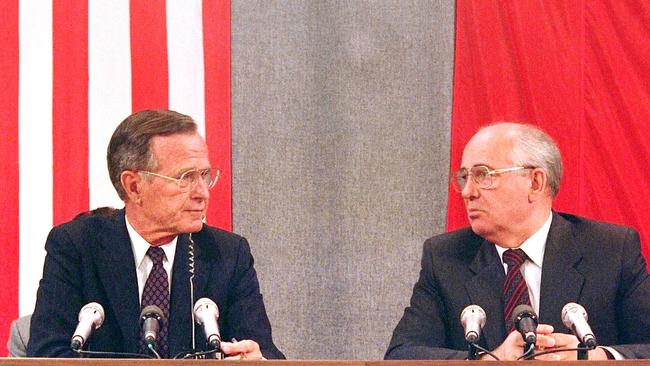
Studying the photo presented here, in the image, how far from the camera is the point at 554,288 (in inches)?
126

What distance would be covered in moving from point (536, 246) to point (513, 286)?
0.17 metres

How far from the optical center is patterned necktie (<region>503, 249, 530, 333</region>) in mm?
3186

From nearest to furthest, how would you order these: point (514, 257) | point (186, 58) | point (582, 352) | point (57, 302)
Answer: point (582, 352)
point (57, 302)
point (514, 257)
point (186, 58)

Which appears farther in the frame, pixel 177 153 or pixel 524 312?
pixel 177 153

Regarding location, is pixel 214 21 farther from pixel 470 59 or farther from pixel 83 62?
pixel 470 59

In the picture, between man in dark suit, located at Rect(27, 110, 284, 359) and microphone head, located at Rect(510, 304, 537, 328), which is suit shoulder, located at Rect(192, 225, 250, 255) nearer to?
man in dark suit, located at Rect(27, 110, 284, 359)

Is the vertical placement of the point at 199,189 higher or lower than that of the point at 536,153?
lower

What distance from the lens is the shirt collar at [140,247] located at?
324 centimetres

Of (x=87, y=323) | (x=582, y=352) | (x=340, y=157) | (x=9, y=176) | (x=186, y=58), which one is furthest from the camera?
(x=340, y=157)

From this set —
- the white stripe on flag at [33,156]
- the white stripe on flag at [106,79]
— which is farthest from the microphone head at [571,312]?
the white stripe on flag at [33,156]

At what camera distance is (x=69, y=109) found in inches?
164

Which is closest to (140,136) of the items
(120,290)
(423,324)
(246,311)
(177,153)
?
(177,153)

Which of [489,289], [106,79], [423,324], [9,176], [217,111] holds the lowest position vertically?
[423,324]

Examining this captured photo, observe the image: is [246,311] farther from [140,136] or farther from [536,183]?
[536,183]
